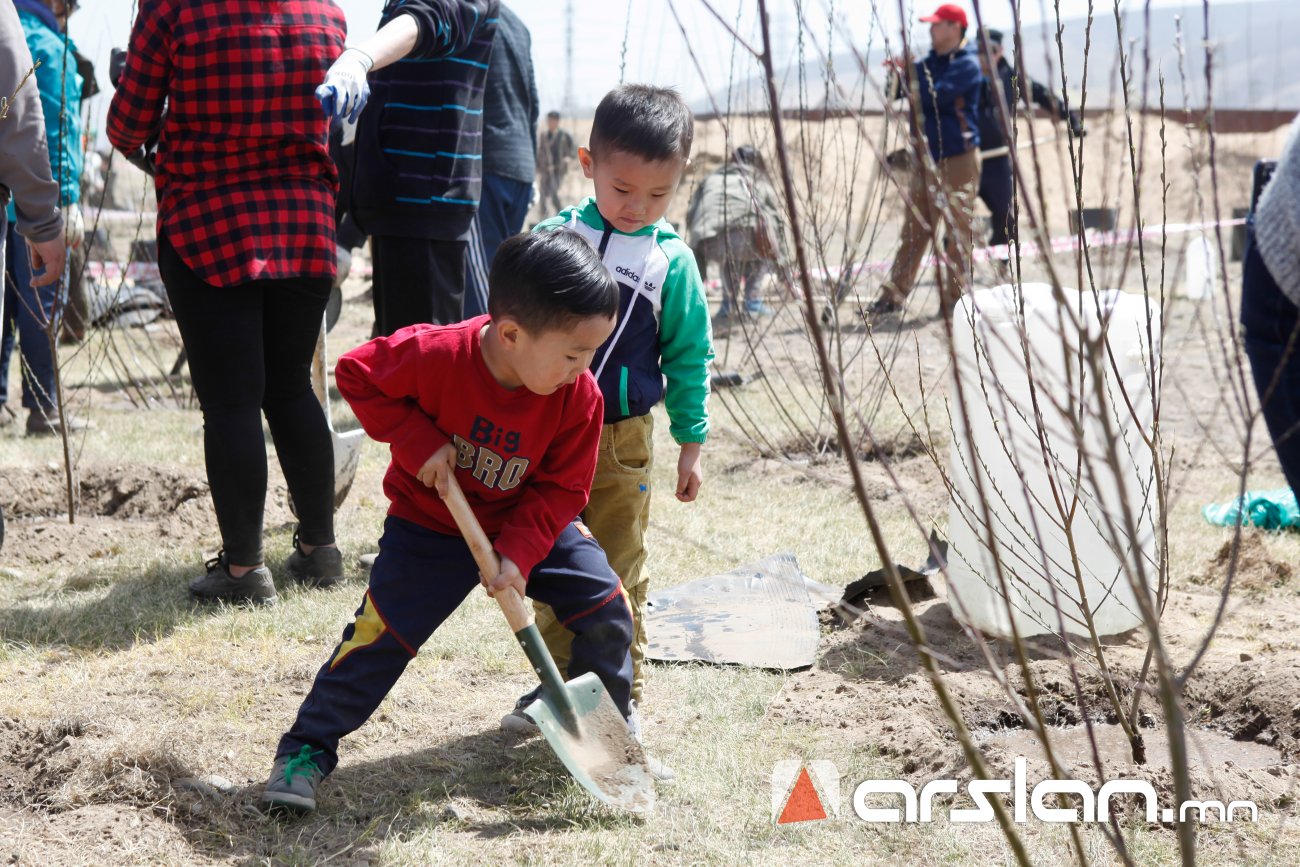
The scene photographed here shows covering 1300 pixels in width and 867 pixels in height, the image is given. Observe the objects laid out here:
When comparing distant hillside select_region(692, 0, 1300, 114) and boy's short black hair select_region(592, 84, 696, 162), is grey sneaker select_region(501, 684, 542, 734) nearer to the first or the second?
boy's short black hair select_region(592, 84, 696, 162)

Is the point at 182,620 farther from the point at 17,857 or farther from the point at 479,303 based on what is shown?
the point at 479,303

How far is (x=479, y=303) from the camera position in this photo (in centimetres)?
441

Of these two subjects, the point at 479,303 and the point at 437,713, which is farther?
the point at 479,303

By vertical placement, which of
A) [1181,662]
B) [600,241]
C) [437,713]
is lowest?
[1181,662]

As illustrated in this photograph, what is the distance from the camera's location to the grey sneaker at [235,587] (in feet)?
10.5

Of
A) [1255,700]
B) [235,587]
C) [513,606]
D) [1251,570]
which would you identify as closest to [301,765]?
[513,606]

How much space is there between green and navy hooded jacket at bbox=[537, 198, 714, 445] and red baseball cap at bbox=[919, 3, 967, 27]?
18.8 ft

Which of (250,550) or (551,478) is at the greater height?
(551,478)

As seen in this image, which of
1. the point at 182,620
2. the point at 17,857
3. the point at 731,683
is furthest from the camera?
the point at 182,620

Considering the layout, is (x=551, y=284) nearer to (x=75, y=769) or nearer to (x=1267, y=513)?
(x=75, y=769)

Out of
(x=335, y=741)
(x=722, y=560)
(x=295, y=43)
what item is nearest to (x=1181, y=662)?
(x=722, y=560)

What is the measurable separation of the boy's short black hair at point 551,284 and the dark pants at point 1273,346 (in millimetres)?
1007

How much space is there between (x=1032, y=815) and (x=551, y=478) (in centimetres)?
107

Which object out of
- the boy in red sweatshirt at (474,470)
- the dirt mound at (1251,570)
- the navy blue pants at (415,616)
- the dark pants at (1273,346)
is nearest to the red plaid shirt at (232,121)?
the boy in red sweatshirt at (474,470)
